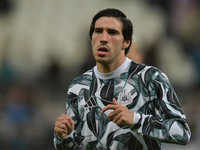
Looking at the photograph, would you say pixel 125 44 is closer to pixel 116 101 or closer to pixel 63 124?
pixel 116 101

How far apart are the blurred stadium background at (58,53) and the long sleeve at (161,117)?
3.34m

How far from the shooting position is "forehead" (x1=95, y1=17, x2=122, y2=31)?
300cm

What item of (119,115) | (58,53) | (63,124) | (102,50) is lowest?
(58,53)

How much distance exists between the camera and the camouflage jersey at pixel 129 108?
256 centimetres

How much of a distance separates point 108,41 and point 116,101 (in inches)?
21.8

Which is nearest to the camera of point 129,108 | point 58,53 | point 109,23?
point 129,108

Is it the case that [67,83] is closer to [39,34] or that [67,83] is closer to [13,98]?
[13,98]

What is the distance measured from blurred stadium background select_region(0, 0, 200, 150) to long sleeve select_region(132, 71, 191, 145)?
3341mm

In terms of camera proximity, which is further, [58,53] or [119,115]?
[58,53]

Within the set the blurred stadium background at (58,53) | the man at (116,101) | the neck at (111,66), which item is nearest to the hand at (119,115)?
the man at (116,101)

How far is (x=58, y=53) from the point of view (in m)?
8.23

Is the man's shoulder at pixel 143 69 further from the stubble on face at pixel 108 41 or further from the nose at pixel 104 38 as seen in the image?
the nose at pixel 104 38

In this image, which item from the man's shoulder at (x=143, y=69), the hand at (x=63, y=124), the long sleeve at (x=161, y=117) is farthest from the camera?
the man's shoulder at (x=143, y=69)

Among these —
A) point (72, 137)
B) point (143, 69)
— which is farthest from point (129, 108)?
point (72, 137)
